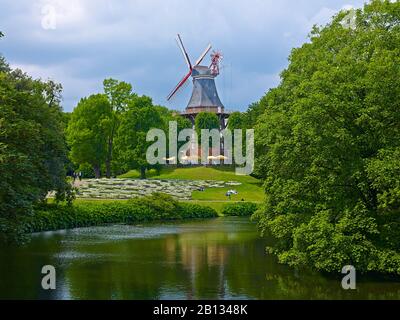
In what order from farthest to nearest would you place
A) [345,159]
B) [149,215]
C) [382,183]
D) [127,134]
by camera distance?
[127,134]
[149,215]
[345,159]
[382,183]

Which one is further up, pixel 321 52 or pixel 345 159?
pixel 321 52

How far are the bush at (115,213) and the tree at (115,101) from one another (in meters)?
24.8

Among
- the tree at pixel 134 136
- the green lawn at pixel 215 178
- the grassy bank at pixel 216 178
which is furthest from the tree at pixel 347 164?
the tree at pixel 134 136

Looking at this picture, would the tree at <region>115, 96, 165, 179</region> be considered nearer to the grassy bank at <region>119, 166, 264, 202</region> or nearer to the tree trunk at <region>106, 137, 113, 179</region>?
the tree trunk at <region>106, 137, 113, 179</region>

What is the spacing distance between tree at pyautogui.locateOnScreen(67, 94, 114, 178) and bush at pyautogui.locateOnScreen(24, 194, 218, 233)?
2355cm

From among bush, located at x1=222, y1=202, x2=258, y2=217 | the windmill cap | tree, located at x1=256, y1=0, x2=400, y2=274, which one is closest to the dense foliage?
bush, located at x1=222, y1=202, x2=258, y2=217

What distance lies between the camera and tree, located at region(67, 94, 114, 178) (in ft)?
265

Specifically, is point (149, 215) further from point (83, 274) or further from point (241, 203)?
point (83, 274)

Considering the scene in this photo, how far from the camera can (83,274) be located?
2498 cm

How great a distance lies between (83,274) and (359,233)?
11184mm

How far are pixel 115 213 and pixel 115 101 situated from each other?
111 feet

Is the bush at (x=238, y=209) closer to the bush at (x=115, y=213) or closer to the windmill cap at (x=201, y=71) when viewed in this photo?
the bush at (x=115, y=213)

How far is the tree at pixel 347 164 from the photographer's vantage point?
22.5m
